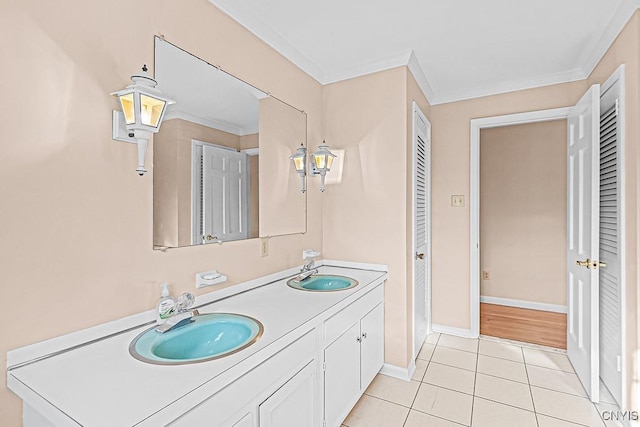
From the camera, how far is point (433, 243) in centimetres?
335

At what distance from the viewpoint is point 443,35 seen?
220cm

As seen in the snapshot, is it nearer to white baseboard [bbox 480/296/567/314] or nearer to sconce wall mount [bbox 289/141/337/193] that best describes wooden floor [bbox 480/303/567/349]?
white baseboard [bbox 480/296/567/314]

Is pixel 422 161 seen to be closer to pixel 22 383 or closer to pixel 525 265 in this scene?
pixel 525 265

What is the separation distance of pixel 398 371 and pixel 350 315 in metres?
0.91

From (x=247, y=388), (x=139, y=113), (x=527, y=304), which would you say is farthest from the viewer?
(x=527, y=304)

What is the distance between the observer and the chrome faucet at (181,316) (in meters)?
1.28

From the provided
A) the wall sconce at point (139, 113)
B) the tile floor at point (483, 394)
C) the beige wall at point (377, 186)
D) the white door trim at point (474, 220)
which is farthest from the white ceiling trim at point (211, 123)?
the white door trim at point (474, 220)

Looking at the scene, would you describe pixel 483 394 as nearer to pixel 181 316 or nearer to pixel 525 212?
pixel 181 316

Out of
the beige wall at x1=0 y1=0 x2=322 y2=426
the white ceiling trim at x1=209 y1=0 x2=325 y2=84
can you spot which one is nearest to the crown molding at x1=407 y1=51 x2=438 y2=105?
the white ceiling trim at x1=209 y1=0 x2=325 y2=84

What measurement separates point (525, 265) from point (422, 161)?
7.57 feet

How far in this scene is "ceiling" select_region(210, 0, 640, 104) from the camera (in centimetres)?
189

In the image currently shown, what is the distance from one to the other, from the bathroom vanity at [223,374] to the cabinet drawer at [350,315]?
0.01 meters

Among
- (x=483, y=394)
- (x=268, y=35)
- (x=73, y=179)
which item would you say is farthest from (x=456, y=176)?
(x=73, y=179)

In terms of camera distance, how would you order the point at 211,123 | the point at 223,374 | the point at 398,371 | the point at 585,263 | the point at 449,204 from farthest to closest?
the point at 449,204 < the point at 398,371 < the point at 585,263 < the point at 211,123 < the point at 223,374
